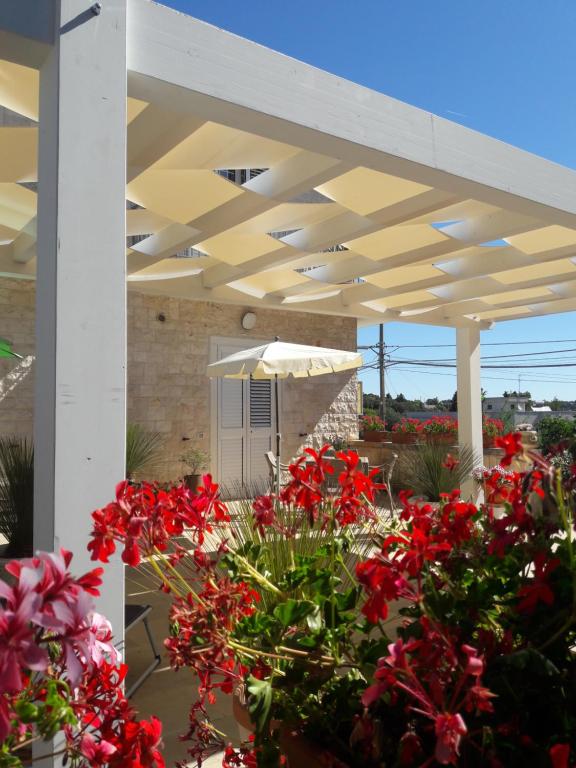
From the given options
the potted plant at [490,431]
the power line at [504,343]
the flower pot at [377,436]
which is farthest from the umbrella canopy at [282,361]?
the power line at [504,343]

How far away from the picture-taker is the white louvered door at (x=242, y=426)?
10.6 metres

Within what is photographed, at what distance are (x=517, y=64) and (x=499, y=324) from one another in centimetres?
425

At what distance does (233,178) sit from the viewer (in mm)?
12133

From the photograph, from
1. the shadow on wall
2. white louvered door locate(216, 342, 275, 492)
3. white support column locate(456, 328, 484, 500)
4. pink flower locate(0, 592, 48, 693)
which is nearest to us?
pink flower locate(0, 592, 48, 693)

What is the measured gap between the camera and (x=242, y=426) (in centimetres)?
1088

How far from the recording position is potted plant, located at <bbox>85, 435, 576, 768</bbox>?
1.17m

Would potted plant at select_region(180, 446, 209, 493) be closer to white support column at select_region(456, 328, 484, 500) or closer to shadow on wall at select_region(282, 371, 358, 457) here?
shadow on wall at select_region(282, 371, 358, 457)

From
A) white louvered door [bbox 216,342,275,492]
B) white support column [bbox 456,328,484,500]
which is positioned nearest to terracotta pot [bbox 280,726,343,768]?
white support column [bbox 456,328,484,500]

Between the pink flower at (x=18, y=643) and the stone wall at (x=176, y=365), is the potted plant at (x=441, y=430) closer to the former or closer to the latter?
the stone wall at (x=176, y=365)

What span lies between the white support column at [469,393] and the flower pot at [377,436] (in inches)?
125

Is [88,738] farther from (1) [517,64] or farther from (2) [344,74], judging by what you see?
(1) [517,64]

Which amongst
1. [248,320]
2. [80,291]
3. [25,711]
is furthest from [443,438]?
[25,711]

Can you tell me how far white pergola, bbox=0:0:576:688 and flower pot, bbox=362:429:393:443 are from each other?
6.28 meters

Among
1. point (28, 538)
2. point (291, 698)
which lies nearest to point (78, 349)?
point (291, 698)
